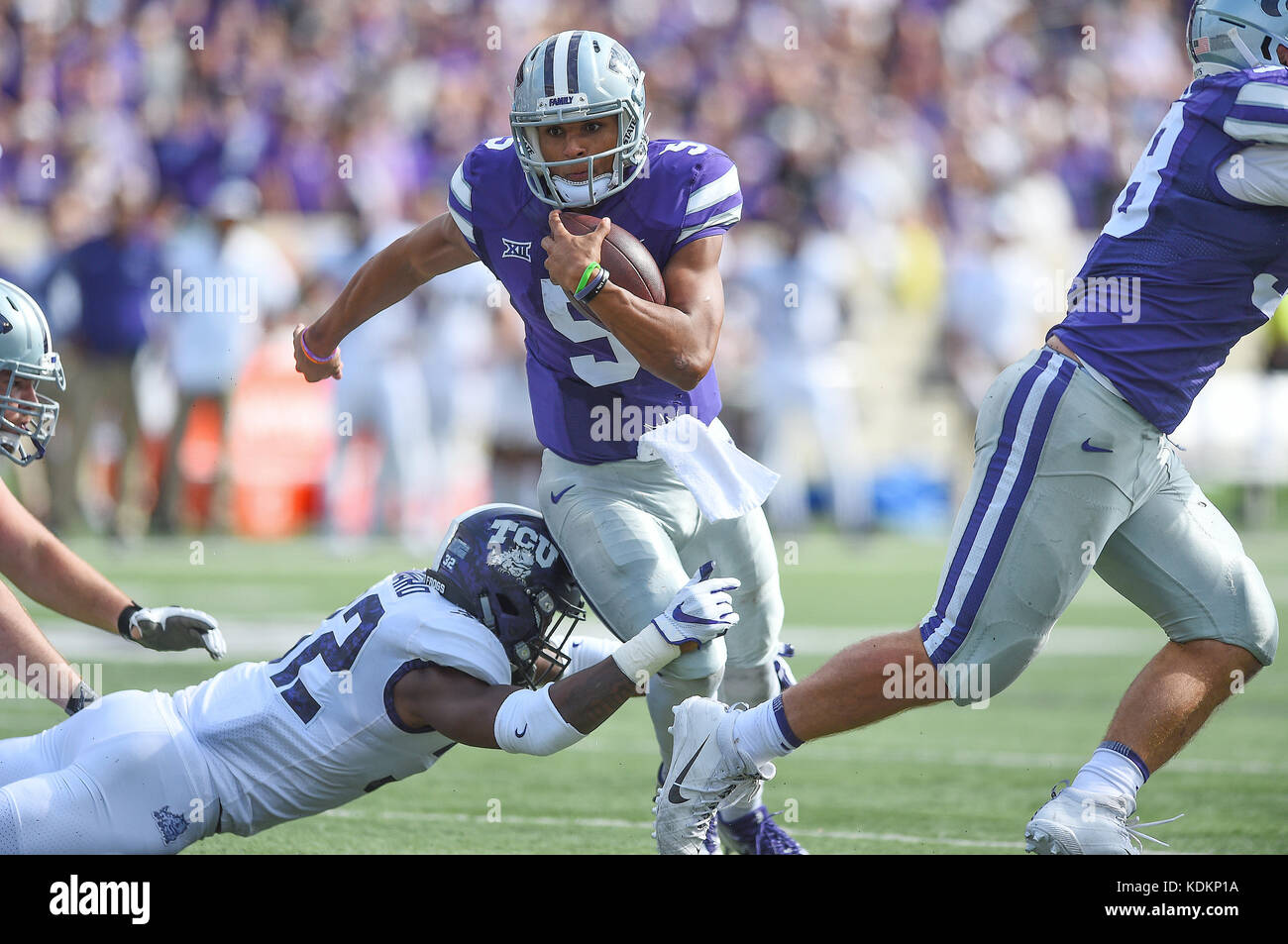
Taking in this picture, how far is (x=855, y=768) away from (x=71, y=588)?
2.53m

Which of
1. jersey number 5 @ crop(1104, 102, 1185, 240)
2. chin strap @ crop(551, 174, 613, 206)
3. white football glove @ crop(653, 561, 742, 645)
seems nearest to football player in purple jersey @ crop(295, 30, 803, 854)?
chin strap @ crop(551, 174, 613, 206)

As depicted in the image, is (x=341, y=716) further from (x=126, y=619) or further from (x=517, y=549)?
(x=126, y=619)

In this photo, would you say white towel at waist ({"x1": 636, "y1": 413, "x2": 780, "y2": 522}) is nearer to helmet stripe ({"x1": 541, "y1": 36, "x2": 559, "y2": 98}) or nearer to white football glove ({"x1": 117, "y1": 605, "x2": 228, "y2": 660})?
helmet stripe ({"x1": 541, "y1": 36, "x2": 559, "y2": 98})

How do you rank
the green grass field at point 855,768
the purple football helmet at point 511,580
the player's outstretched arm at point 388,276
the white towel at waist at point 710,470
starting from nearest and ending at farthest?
the purple football helmet at point 511,580
the white towel at waist at point 710,470
the green grass field at point 855,768
the player's outstretched arm at point 388,276

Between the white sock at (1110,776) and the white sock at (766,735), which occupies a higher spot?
the white sock at (766,735)

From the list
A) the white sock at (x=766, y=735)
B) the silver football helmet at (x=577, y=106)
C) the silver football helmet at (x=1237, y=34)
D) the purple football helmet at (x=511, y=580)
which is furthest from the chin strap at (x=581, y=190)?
the silver football helmet at (x=1237, y=34)

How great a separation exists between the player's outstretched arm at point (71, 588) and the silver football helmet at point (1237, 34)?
8.64ft

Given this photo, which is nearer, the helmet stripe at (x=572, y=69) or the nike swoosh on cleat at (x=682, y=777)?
the nike swoosh on cleat at (x=682, y=777)

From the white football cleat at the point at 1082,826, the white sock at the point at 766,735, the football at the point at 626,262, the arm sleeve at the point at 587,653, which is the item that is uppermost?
the football at the point at 626,262

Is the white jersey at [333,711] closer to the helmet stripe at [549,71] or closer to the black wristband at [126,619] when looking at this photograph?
the black wristband at [126,619]

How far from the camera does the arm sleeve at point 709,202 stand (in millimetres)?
3850

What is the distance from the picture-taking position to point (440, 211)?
475 inches

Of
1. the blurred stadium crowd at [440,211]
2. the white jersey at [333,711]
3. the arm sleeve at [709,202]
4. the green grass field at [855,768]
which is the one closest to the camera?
the white jersey at [333,711]

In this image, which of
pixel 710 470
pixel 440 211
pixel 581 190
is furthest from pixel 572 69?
pixel 440 211
